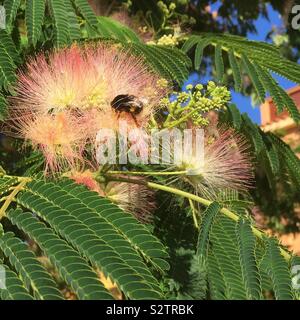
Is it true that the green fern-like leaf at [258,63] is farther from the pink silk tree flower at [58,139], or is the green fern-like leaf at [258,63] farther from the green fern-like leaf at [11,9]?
the pink silk tree flower at [58,139]

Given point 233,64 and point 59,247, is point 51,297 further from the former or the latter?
point 233,64

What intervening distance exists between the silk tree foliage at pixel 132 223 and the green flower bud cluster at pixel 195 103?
8.0 inches

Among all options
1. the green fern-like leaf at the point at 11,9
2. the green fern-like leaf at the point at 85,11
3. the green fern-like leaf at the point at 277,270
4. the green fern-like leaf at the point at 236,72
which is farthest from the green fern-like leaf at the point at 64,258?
the green fern-like leaf at the point at 236,72

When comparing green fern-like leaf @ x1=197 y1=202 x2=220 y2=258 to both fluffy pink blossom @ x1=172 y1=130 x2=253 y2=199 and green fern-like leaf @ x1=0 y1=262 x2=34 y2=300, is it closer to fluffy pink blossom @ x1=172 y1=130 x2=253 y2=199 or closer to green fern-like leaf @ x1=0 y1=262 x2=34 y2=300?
fluffy pink blossom @ x1=172 y1=130 x2=253 y2=199

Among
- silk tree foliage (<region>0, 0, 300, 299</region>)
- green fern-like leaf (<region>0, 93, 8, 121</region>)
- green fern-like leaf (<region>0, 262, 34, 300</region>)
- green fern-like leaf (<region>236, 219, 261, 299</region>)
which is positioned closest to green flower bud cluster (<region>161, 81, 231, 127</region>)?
silk tree foliage (<region>0, 0, 300, 299</region>)

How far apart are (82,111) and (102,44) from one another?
414 mm

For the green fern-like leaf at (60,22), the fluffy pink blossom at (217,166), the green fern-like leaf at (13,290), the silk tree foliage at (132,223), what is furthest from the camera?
the green fern-like leaf at (60,22)

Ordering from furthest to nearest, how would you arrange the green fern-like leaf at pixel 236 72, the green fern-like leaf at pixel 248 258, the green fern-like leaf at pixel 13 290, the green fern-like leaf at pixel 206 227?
1. the green fern-like leaf at pixel 236 72
2. the green fern-like leaf at pixel 206 227
3. the green fern-like leaf at pixel 248 258
4. the green fern-like leaf at pixel 13 290

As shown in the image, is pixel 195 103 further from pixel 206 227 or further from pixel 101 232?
pixel 101 232

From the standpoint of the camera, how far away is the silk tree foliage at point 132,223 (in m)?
1.44

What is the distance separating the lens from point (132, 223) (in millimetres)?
1665

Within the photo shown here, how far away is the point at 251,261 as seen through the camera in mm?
1659

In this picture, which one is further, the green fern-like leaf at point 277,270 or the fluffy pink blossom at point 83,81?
the fluffy pink blossom at point 83,81

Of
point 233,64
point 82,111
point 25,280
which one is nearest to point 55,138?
point 82,111
